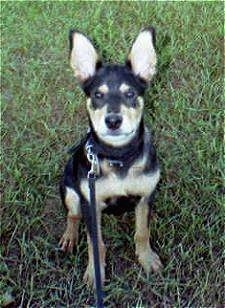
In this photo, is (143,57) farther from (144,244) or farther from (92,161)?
(144,244)

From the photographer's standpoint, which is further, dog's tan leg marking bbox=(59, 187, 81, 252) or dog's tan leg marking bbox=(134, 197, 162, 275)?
dog's tan leg marking bbox=(59, 187, 81, 252)

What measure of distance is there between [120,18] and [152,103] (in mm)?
1056

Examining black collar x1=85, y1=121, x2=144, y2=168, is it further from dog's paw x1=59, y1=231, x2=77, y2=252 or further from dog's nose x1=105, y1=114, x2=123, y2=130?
dog's paw x1=59, y1=231, x2=77, y2=252

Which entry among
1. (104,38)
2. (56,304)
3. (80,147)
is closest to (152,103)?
(104,38)

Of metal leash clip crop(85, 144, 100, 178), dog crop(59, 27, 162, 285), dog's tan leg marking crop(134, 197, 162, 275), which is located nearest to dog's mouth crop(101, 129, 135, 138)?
dog crop(59, 27, 162, 285)

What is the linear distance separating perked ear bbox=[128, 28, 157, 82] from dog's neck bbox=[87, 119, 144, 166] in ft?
1.00

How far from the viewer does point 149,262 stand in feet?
14.8

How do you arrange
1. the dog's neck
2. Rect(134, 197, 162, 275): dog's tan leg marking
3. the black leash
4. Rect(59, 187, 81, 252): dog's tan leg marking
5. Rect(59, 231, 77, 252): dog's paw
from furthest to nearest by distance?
Rect(59, 231, 77, 252): dog's paw < Rect(59, 187, 81, 252): dog's tan leg marking < Rect(134, 197, 162, 275): dog's tan leg marking < the dog's neck < the black leash

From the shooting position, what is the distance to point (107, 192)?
4117mm

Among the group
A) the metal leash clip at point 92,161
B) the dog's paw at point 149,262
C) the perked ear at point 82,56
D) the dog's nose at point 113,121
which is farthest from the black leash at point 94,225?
the dog's paw at point 149,262

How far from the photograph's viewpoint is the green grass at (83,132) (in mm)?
4516

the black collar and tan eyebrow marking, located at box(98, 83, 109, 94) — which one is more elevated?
tan eyebrow marking, located at box(98, 83, 109, 94)

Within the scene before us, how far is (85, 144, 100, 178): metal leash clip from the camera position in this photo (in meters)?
3.85

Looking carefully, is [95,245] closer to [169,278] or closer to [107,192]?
[107,192]
